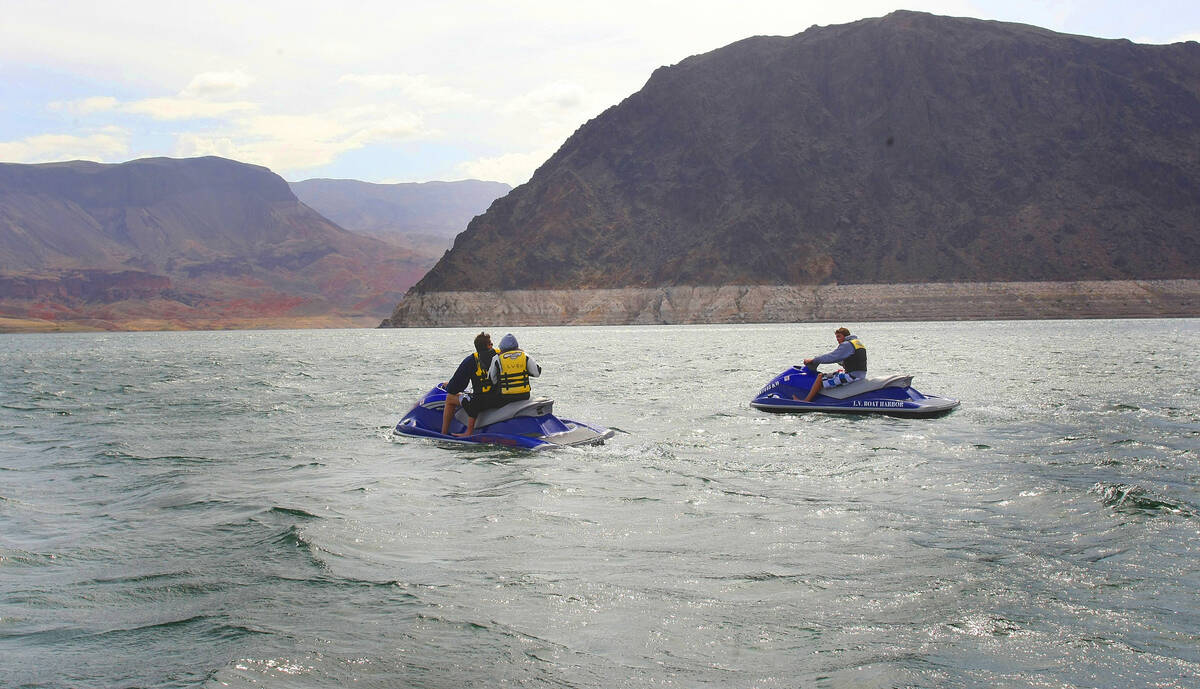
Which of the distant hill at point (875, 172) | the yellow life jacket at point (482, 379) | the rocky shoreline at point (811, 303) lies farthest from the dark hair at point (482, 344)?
the distant hill at point (875, 172)

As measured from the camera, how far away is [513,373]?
16609 mm

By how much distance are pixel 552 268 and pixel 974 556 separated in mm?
151509

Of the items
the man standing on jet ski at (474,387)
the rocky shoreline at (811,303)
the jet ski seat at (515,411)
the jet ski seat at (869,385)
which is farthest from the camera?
the rocky shoreline at (811,303)

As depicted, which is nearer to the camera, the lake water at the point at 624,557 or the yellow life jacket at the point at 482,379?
the lake water at the point at 624,557

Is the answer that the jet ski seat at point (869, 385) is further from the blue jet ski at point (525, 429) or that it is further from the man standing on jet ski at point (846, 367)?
the blue jet ski at point (525, 429)

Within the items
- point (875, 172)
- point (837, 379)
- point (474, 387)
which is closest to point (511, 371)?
point (474, 387)

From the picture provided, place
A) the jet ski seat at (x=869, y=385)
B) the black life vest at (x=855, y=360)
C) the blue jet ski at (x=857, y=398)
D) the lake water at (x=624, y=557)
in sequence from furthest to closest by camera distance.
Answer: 1. the black life vest at (x=855, y=360)
2. the jet ski seat at (x=869, y=385)
3. the blue jet ski at (x=857, y=398)
4. the lake water at (x=624, y=557)

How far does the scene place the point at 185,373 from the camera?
4534 cm

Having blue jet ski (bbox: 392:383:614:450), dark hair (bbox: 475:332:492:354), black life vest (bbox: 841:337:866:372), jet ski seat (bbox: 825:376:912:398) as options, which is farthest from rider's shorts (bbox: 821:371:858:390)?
dark hair (bbox: 475:332:492:354)

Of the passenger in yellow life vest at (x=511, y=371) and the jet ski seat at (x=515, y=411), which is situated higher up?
the passenger in yellow life vest at (x=511, y=371)

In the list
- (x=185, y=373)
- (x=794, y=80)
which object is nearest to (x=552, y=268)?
(x=794, y=80)

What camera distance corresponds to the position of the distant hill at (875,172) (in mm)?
150750

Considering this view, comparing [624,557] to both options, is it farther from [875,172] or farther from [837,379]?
[875,172]

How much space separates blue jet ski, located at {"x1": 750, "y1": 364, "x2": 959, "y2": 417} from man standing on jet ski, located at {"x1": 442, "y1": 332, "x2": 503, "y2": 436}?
7.55 meters
